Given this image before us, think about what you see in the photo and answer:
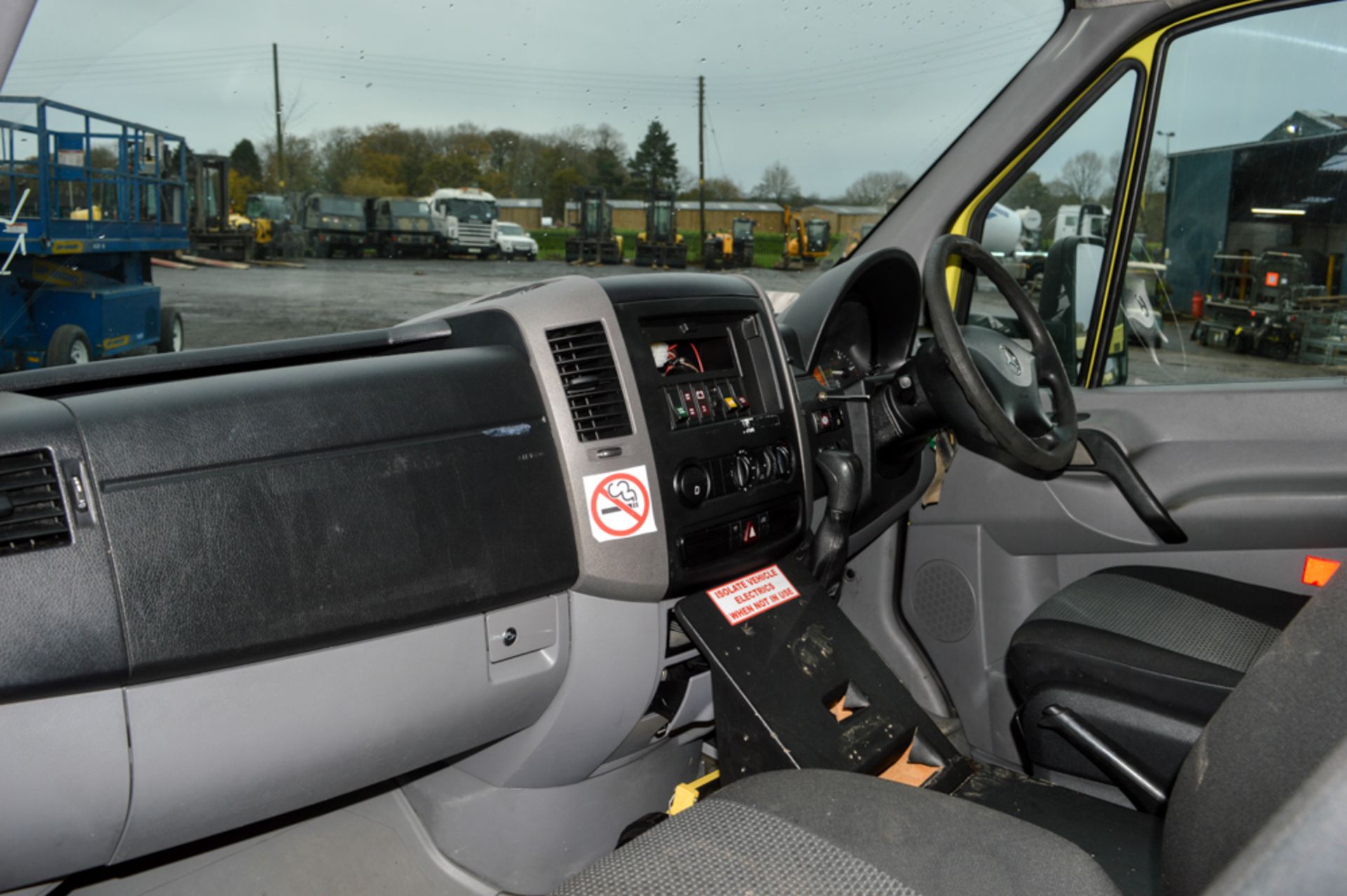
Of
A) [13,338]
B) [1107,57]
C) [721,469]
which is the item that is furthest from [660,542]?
[1107,57]

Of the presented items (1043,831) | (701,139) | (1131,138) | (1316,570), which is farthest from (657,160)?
(1316,570)

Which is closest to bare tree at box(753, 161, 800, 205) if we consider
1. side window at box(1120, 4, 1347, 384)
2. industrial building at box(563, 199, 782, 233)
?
industrial building at box(563, 199, 782, 233)

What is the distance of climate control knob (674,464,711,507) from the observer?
1824mm

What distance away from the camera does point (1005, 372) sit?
2.28 meters

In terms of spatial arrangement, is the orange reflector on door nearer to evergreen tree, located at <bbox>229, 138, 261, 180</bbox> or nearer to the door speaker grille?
the door speaker grille

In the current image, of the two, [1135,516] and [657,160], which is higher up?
[657,160]

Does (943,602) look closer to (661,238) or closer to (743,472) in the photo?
(743,472)

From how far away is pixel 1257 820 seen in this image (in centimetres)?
77

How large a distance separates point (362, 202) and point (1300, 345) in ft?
7.22

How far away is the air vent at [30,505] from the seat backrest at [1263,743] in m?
1.27

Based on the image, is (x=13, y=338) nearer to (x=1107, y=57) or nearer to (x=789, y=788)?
(x=789, y=788)

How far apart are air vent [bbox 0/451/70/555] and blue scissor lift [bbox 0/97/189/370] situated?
182 millimetres

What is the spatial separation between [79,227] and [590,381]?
772mm

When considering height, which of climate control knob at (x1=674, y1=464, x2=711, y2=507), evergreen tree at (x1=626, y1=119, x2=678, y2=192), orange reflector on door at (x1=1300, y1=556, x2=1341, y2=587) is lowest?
orange reflector on door at (x1=1300, y1=556, x2=1341, y2=587)
